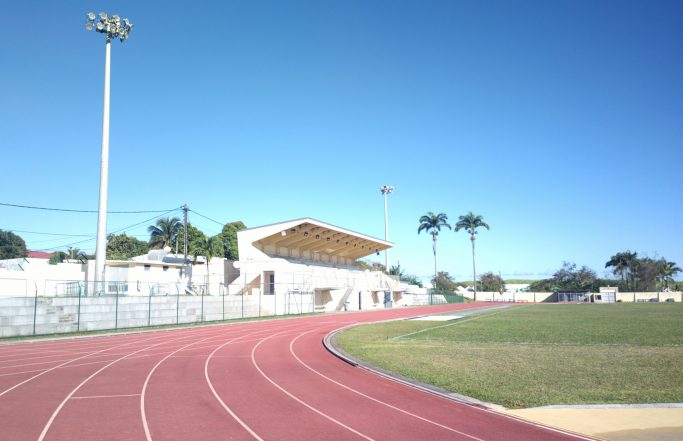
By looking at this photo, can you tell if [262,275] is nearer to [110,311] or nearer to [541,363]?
[110,311]

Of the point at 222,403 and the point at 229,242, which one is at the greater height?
the point at 229,242

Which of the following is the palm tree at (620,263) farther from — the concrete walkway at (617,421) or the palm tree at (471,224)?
the concrete walkway at (617,421)

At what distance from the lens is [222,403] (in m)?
10.5

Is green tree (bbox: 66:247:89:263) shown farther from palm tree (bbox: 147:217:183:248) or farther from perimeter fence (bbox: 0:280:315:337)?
perimeter fence (bbox: 0:280:315:337)

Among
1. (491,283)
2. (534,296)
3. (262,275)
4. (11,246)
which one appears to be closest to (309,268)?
(262,275)

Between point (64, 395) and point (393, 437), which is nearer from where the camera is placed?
point (393, 437)

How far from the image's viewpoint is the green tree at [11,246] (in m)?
88.2

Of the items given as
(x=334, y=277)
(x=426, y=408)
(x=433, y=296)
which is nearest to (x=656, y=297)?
(x=433, y=296)

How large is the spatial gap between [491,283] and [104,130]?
10681 cm

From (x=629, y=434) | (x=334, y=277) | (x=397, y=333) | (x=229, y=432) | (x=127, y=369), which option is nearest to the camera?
(x=629, y=434)

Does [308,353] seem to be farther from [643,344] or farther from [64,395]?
[643,344]

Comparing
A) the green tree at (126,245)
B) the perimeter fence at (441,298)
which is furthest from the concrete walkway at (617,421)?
the green tree at (126,245)

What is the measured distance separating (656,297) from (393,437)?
105 metres

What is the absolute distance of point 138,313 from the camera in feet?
104
